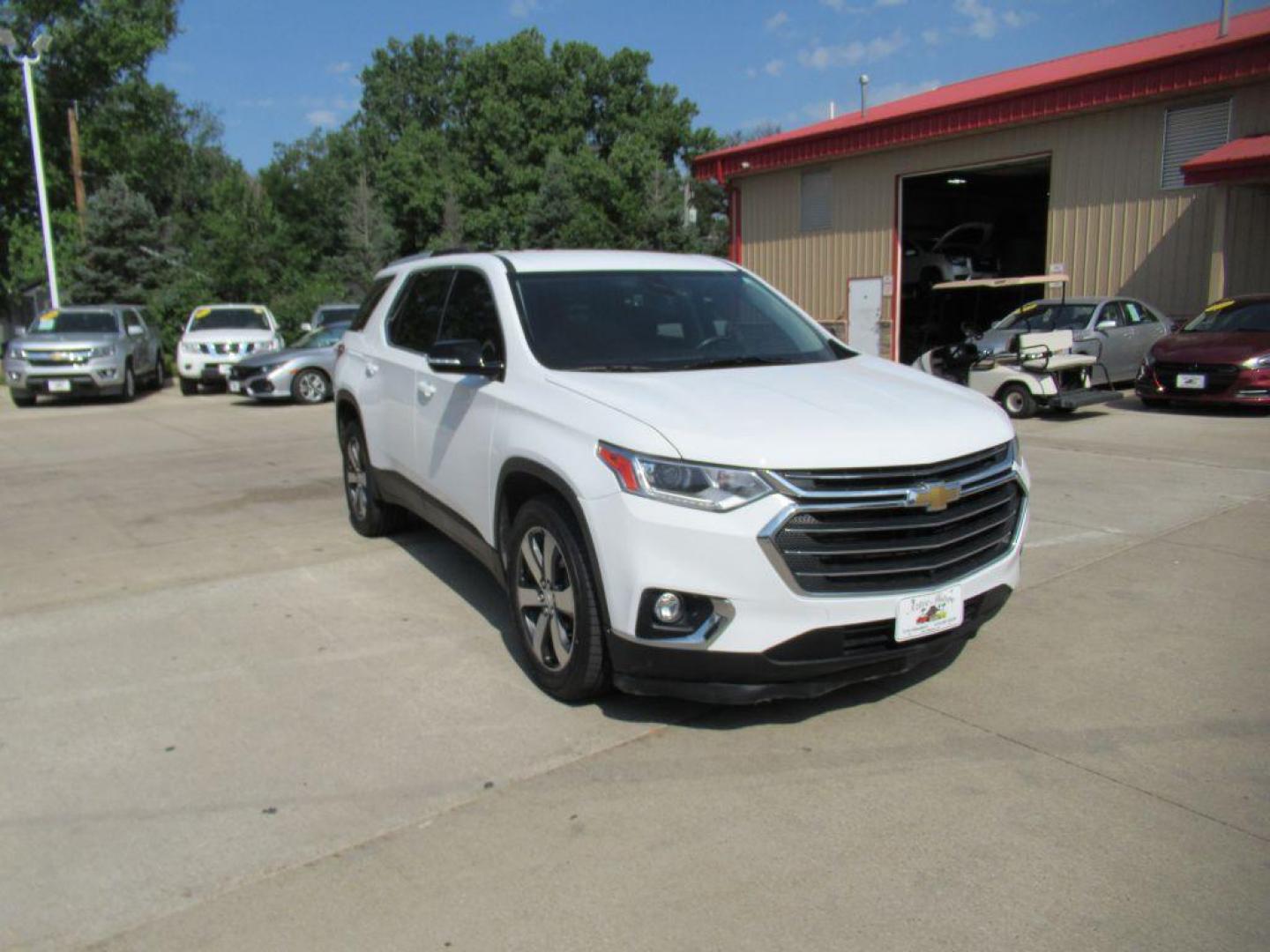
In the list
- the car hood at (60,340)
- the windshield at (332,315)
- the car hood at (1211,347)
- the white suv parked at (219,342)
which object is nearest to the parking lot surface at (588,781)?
the car hood at (1211,347)

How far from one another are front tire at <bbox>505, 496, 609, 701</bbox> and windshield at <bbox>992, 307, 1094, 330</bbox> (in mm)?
12990

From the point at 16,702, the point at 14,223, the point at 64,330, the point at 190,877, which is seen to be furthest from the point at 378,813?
the point at 14,223

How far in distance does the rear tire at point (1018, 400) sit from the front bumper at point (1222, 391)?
1.72 metres

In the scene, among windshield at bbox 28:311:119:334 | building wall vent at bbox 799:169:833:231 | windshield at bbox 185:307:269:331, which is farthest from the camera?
building wall vent at bbox 799:169:833:231

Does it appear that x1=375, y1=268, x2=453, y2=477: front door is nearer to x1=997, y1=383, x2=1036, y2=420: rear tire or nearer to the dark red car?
x1=997, y1=383, x2=1036, y2=420: rear tire

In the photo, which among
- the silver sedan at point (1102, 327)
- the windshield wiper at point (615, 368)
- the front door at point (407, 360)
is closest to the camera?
the windshield wiper at point (615, 368)

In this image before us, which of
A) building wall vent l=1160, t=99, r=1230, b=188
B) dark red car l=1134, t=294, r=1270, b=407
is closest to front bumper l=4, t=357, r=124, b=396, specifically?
dark red car l=1134, t=294, r=1270, b=407

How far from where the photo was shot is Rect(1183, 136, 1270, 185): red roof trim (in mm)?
14148

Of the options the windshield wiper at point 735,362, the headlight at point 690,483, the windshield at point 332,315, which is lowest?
the headlight at point 690,483

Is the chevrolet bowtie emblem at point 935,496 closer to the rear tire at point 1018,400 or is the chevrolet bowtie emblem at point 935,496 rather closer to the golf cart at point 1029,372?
the golf cart at point 1029,372

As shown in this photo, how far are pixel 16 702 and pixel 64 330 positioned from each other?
54.5 feet

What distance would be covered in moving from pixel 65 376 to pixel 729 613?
17058 millimetres

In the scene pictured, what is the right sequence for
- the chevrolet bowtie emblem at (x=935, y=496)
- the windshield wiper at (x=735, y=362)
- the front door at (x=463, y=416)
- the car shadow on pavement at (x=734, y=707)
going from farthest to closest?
the front door at (x=463, y=416)
the windshield wiper at (x=735, y=362)
the car shadow on pavement at (x=734, y=707)
the chevrolet bowtie emblem at (x=935, y=496)

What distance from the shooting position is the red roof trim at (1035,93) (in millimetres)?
15727
